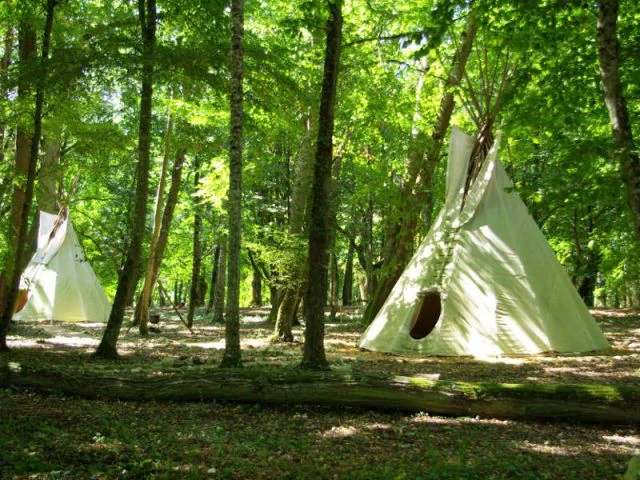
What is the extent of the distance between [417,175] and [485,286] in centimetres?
525

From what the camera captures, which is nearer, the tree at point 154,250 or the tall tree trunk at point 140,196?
the tall tree trunk at point 140,196

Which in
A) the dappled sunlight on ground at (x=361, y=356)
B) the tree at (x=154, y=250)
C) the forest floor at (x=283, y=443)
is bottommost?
the forest floor at (x=283, y=443)

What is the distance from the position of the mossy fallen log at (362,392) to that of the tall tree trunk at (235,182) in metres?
1.10

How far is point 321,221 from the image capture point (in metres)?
7.92

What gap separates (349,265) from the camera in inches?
1133

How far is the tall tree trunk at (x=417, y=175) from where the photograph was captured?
1452cm

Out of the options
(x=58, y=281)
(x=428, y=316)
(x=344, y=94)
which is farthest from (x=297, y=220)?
(x=58, y=281)

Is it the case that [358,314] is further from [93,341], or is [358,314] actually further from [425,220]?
[93,341]

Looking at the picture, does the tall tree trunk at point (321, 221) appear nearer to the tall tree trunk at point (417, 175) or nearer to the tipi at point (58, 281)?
the tall tree trunk at point (417, 175)

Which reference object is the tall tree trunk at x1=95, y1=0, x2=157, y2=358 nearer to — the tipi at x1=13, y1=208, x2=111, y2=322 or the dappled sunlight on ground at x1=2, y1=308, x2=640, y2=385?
the dappled sunlight on ground at x1=2, y1=308, x2=640, y2=385

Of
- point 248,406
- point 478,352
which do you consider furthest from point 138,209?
point 478,352

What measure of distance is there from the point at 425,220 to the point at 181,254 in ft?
51.7

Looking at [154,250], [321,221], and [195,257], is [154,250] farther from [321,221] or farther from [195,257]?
[321,221]

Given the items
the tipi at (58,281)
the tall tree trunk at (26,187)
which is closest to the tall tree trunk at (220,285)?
the tipi at (58,281)
